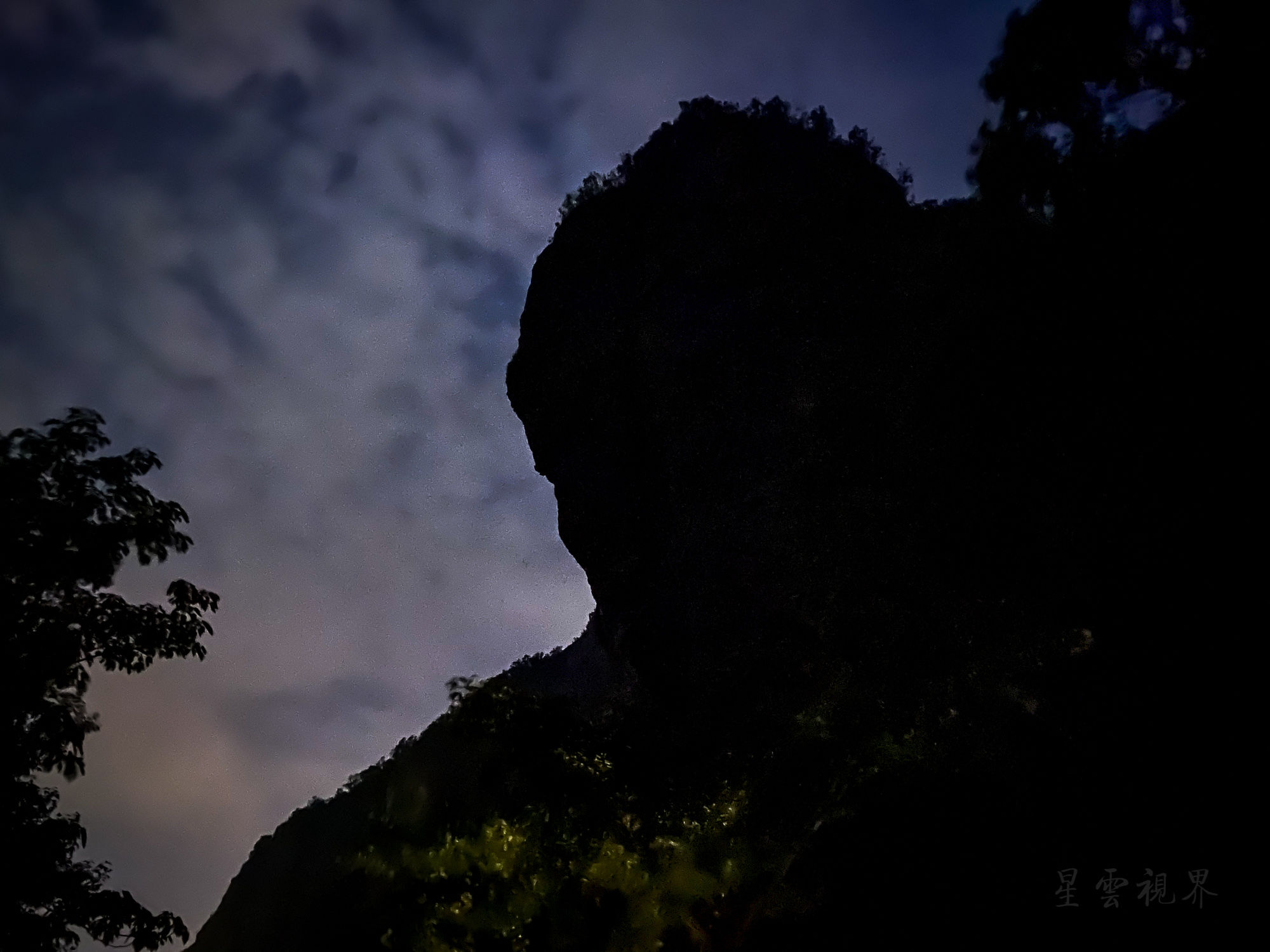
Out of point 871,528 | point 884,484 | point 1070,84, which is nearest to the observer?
point 1070,84

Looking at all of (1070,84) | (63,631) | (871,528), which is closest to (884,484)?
(871,528)

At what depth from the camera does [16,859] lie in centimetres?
733

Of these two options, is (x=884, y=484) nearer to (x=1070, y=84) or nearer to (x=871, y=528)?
(x=871, y=528)

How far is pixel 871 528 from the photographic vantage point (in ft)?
61.9

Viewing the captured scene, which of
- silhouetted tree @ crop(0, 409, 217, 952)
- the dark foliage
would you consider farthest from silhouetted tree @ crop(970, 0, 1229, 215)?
silhouetted tree @ crop(0, 409, 217, 952)

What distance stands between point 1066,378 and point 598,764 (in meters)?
10.9

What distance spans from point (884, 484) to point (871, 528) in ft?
4.69

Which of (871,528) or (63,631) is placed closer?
(63,631)

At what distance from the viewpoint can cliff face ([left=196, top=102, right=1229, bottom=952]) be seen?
28.7ft

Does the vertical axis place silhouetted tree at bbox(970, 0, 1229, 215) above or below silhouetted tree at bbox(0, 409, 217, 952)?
above

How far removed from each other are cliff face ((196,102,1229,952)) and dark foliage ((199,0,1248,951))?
0.08m

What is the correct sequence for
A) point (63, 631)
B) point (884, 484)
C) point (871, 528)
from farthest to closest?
1. point (884, 484)
2. point (871, 528)
3. point (63, 631)

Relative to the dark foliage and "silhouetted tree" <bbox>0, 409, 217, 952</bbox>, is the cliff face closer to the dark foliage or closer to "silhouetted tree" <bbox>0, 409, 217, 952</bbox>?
the dark foliage

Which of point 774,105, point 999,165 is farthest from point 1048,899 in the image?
point 774,105
